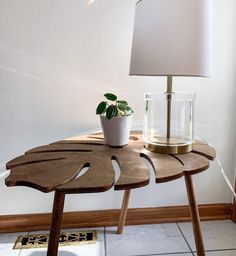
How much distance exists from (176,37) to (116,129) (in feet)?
1.21

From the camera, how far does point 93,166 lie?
778mm

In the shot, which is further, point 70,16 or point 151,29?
point 70,16

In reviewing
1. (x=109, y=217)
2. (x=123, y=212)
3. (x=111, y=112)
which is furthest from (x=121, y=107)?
(x=109, y=217)

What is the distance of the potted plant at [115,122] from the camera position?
958 millimetres

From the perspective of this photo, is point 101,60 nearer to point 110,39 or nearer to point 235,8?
point 110,39

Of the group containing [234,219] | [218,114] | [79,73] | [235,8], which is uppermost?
[235,8]

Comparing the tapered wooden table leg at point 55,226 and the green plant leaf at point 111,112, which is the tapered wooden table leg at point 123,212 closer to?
the green plant leaf at point 111,112

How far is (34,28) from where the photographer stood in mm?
1195

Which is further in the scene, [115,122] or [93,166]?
[115,122]

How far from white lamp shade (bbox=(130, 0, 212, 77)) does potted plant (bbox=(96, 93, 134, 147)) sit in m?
0.20

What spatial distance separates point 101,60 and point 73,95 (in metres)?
0.21

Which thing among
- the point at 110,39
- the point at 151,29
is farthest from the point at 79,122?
the point at 151,29

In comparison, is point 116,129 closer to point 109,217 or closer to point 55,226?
point 55,226

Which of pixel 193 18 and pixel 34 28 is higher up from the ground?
pixel 34 28
